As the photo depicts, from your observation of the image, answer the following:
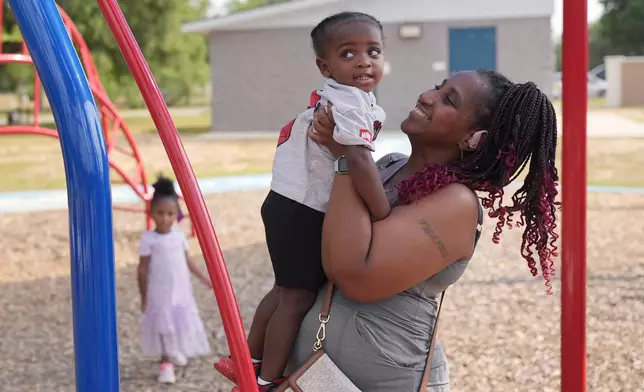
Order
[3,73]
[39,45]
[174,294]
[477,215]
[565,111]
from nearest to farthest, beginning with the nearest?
1. [39,45]
2. [565,111]
3. [477,215]
4. [174,294]
5. [3,73]

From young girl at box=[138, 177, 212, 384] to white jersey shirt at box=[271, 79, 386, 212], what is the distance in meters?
2.85

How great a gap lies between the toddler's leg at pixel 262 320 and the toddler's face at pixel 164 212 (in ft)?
8.76

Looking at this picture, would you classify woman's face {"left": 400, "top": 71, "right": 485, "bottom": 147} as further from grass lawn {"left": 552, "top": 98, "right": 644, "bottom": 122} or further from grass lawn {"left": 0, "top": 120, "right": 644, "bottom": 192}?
grass lawn {"left": 552, "top": 98, "right": 644, "bottom": 122}

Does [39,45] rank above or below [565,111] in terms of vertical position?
above

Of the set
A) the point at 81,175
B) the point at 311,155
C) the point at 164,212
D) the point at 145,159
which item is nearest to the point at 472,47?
the point at 145,159

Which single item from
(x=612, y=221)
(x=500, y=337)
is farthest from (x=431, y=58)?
(x=500, y=337)

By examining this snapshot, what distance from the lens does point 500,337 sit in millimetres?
5258

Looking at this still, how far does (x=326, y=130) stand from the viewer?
1818mm

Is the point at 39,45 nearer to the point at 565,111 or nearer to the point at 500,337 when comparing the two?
the point at 565,111

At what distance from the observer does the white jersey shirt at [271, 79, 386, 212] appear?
185 cm

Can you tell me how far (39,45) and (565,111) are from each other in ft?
3.23

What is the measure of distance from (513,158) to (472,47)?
760 inches

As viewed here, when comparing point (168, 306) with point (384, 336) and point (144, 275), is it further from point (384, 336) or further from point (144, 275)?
point (384, 336)

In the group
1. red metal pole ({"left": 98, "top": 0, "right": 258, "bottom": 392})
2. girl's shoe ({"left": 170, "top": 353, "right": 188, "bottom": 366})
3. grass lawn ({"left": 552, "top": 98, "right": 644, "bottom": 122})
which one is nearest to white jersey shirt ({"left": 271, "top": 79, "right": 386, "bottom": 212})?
red metal pole ({"left": 98, "top": 0, "right": 258, "bottom": 392})
